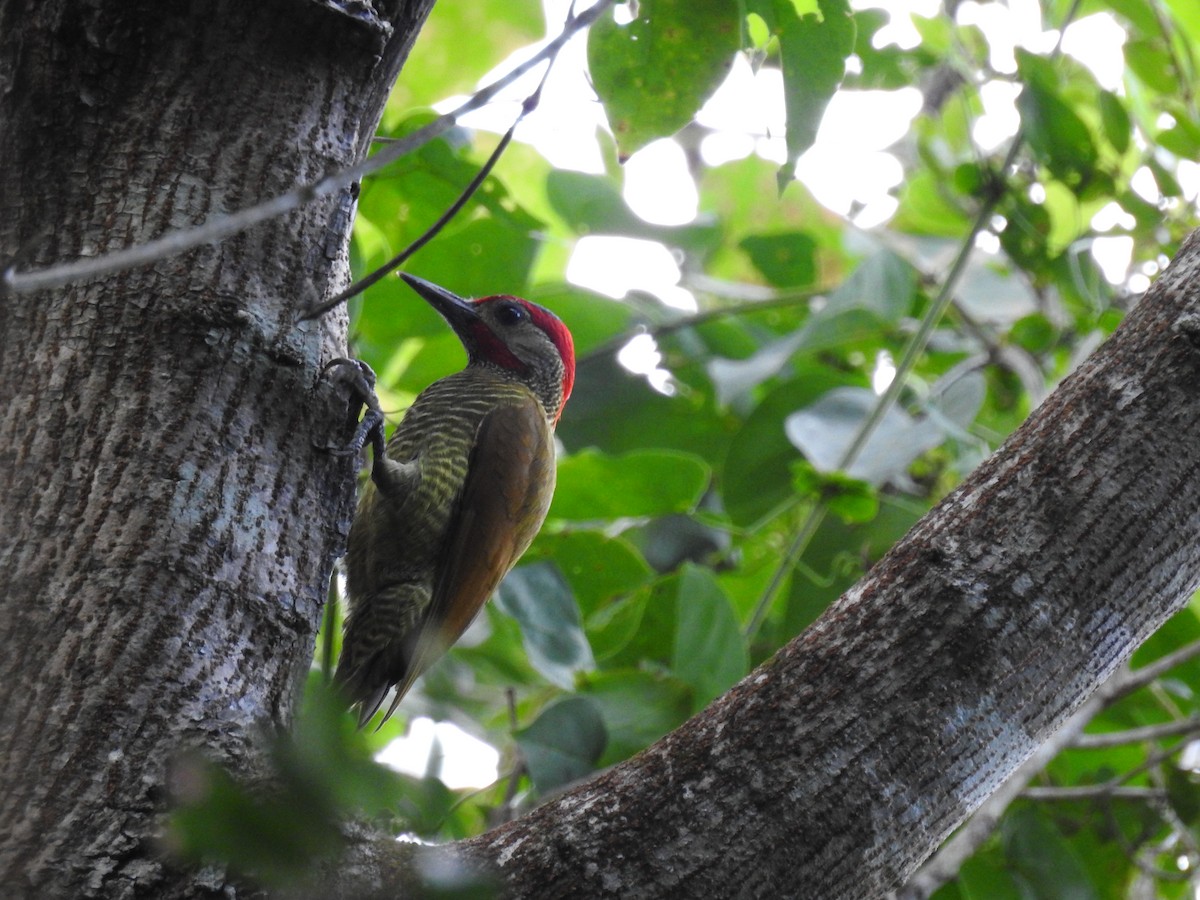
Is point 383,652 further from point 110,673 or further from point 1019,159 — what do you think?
point 1019,159

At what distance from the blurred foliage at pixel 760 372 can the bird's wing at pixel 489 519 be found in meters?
0.08

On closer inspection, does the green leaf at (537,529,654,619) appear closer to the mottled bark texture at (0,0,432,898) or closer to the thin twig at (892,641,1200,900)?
the thin twig at (892,641,1200,900)

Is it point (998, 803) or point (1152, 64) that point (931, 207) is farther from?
point (998, 803)

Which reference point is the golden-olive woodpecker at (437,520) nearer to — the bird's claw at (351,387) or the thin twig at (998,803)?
the bird's claw at (351,387)

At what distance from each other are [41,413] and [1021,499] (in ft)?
3.30

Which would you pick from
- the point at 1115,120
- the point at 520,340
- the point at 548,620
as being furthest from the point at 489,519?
the point at 1115,120

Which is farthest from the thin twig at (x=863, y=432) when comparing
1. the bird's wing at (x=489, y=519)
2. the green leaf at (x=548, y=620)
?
the bird's wing at (x=489, y=519)

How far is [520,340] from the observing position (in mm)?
3145

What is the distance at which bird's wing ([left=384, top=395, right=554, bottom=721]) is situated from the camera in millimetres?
2516

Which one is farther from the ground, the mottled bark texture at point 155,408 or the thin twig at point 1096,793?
the mottled bark texture at point 155,408

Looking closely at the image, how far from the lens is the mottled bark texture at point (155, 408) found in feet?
3.65

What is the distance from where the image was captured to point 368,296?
106 inches

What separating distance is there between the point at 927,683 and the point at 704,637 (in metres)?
1.24

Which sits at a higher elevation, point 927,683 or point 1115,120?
point 1115,120
